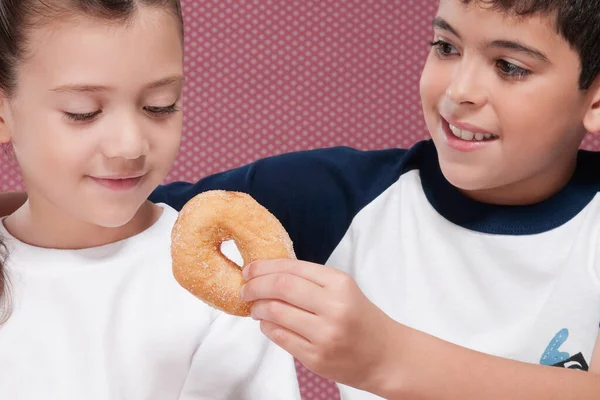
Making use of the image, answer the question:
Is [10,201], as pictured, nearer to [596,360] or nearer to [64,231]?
[64,231]

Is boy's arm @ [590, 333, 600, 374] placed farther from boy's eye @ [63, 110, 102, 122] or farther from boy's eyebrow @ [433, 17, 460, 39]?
boy's eye @ [63, 110, 102, 122]

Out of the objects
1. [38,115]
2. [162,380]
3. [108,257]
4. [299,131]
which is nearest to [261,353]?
[162,380]

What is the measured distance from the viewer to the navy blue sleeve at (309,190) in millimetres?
1401

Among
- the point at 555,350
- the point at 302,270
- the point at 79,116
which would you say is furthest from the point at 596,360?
the point at 79,116

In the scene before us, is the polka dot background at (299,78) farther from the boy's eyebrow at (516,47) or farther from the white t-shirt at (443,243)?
the boy's eyebrow at (516,47)

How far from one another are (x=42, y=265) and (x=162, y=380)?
219 millimetres

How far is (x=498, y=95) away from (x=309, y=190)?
331 mm

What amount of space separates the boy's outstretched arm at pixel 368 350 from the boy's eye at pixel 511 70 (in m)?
0.37

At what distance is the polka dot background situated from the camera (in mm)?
1911

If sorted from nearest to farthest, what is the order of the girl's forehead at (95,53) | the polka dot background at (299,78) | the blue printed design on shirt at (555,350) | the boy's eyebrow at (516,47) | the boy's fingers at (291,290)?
the boy's fingers at (291,290), the girl's forehead at (95,53), the boy's eyebrow at (516,47), the blue printed design on shirt at (555,350), the polka dot background at (299,78)

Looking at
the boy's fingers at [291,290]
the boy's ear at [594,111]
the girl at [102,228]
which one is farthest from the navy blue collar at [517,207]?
the boy's fingers at [291,290]

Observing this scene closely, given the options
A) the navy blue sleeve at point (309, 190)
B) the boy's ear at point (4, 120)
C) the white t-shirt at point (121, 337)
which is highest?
the navy blue sleeve at point (309, 190)

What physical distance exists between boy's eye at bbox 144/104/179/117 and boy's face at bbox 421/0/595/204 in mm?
356

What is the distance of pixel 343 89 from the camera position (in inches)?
77.3
